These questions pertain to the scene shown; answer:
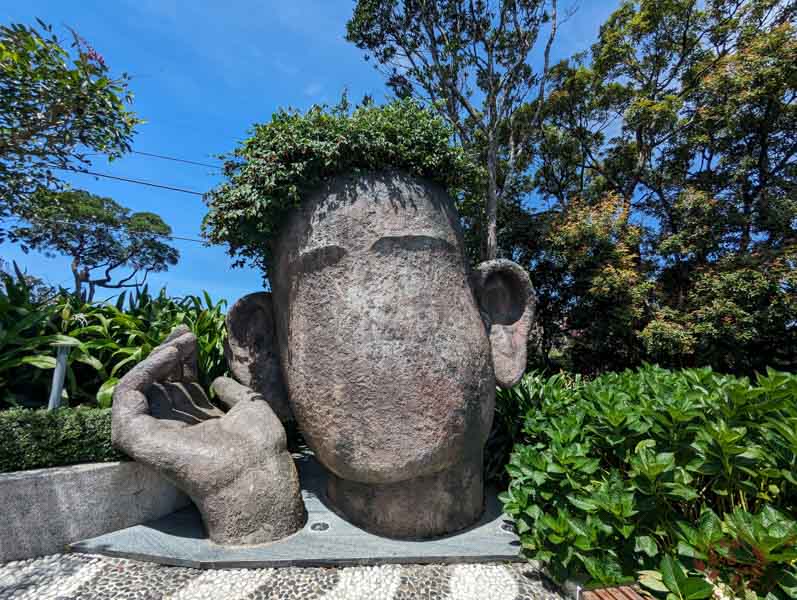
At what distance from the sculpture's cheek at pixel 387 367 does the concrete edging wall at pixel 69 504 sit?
1503 millimetres

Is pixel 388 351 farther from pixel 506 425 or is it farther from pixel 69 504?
pixel 69 504

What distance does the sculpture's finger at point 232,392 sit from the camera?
3379 mm

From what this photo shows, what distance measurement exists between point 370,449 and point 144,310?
153 inches

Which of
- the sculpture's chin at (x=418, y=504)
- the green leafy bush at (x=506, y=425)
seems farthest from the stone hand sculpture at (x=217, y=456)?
the green leafy bush at (x=506, y=425)

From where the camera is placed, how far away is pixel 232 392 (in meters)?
3.63

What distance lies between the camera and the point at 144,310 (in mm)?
4973

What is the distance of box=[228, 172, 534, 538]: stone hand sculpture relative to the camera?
105 inches

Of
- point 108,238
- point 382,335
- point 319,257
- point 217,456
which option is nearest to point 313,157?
point 319,257

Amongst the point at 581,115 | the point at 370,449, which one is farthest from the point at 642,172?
the point at 370,449

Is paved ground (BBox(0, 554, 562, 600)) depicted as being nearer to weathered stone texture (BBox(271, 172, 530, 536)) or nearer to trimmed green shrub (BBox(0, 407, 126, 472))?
weathered stone texture (BBox(271, 172, 530, 536))

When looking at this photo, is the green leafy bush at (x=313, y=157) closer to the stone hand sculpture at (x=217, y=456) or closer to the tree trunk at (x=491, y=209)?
the stone hand sculpture at (x=217, y=456)

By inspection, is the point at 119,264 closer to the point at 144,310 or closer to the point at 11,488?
the point at 144,310

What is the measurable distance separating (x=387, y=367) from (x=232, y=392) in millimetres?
1781

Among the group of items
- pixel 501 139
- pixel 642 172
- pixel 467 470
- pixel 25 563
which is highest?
pixel 501 139
